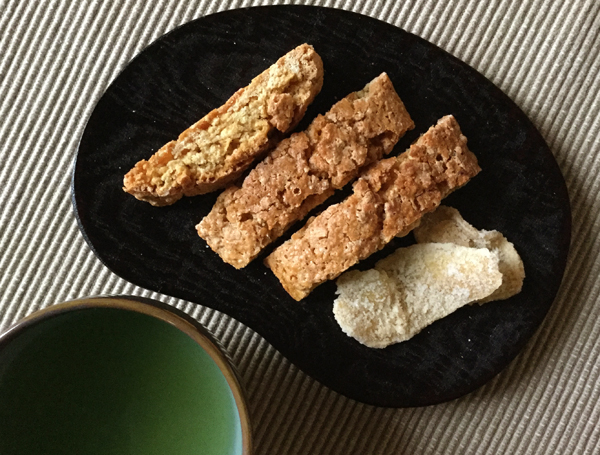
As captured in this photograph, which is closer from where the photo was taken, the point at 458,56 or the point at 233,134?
the point at 233,134

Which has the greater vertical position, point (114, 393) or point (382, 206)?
point (382, 206)

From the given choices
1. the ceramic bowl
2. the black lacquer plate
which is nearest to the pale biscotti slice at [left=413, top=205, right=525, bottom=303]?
the black lacquer plate

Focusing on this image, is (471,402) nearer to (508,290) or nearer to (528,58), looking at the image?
(508,290)

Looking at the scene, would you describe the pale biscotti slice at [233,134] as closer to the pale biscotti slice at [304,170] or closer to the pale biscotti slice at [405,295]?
the pale biscotti slice at [304,170]

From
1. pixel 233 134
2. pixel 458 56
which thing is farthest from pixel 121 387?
pixel 458 56

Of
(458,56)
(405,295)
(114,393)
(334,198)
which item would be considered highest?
(458,56)

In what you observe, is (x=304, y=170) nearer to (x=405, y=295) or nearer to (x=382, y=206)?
(x=382, y=206)

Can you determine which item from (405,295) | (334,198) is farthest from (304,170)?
(405,295)
